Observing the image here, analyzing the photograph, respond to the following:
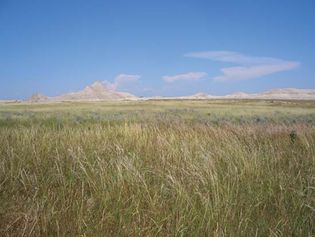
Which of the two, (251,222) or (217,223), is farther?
(251,222)

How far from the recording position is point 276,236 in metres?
3.24

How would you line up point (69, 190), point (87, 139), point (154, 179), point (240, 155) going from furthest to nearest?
point (87, 139)
point (240, 155)
point (154, 179)
point (69, 190)

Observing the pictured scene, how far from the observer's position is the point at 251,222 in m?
3.61

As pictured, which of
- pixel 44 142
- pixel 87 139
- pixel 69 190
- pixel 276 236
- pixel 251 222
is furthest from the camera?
pixel 87 139

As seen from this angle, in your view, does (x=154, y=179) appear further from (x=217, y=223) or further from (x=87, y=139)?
(x=87, y=139)

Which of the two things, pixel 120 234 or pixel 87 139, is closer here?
pixel 120 234

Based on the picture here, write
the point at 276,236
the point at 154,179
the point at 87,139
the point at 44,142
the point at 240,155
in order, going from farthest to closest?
the point at 87,139, the point at 44,142, the point at 240,155, the point at 154,179, the point at 276,236

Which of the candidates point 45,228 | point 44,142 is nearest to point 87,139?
point 44,142

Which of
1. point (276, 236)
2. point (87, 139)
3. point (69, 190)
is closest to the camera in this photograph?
point (276, 236)

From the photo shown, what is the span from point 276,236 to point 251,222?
386 millimetres

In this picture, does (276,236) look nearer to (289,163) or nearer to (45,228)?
(45,228)

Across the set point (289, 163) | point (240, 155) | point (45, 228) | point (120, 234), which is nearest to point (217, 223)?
point (120, 234)

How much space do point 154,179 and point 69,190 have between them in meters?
0.95

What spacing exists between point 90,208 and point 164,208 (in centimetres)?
67
